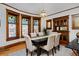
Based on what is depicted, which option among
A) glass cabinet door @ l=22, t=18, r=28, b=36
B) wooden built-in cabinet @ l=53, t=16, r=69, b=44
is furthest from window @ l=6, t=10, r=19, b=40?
wooden built-in cabinet @ l=53, t=16, r=69, b=44

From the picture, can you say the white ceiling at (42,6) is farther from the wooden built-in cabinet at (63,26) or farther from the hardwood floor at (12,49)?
the hardwood floor at (12,49)

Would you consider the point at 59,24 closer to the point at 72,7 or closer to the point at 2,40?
the point at 72,7

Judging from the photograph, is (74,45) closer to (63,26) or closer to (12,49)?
(63,26)

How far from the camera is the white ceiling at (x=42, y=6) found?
1833mm

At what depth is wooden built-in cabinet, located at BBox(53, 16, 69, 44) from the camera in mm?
1939

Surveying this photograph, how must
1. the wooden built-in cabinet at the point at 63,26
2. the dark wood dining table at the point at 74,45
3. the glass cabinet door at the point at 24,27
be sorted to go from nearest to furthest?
1. the dark wood dining table at the point at 74,45
2. the wooden built-in cabinet at the point at 63,26
3. the glass cabinet door at the point at 24,27

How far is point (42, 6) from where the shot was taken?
6.33 feet

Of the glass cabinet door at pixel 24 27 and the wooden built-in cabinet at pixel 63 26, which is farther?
the glass cabinet door at pixel 24 27

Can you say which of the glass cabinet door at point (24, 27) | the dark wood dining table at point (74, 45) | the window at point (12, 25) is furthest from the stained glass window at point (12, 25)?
the dark wood dining table at point (74, 45)

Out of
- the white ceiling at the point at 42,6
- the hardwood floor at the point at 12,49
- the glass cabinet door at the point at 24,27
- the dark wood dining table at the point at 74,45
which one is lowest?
the hardwood floor at the point at 12,49

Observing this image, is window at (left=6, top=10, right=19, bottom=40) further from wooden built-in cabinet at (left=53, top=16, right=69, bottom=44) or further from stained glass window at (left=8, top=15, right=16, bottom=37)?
wooden built-in cabinet at (left=53, top=16, right=69, bottom=44)

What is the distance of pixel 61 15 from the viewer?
1.97m

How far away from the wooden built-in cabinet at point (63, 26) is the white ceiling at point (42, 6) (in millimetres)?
216

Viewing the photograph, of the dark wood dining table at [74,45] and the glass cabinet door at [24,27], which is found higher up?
the glass cabinet door at [24,27]
